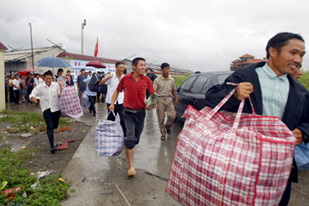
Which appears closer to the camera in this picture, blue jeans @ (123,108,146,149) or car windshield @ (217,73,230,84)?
blue jeans @ (123,108,146,149)

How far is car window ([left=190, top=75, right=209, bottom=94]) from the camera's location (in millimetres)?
4918

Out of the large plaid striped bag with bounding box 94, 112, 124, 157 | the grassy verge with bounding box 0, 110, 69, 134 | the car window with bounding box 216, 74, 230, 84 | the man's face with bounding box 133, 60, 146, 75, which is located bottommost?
the grassy verge with bounding box 0, 110, 69, 134

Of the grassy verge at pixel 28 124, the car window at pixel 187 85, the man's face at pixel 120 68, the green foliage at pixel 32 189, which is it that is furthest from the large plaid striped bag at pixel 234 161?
the grassy verge at pixel 28 124

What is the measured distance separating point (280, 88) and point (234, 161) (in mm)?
714

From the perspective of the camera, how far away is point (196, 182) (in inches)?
59.8

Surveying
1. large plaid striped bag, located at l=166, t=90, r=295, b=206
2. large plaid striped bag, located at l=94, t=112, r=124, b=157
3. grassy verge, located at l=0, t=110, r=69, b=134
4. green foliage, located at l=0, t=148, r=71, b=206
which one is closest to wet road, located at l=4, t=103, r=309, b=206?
green foliage, located at l=0, t=148, r=71, b=206

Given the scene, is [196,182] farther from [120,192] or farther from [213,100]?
[120,192]

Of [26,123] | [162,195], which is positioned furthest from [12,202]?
[26,123]

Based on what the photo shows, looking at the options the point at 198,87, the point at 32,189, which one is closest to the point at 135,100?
the point at 32,189

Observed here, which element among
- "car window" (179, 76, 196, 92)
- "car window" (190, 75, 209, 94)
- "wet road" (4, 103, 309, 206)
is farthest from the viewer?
"car window" (179, 76, 196, 92)

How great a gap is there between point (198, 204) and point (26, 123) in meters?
7.16

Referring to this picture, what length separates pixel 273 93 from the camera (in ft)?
5.36

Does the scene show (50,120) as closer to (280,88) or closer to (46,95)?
(46,95)

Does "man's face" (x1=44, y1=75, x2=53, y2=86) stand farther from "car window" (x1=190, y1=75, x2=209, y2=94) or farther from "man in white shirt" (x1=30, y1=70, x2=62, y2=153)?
"car window" (x1=190, y1=75, x2=209, y2=94)
